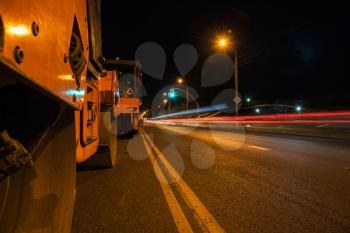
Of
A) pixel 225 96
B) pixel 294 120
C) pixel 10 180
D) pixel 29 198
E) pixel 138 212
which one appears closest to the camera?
pixel 10 180

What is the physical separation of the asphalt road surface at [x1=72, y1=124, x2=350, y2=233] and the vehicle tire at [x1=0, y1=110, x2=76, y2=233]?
130 cm

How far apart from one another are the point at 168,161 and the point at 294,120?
723 inches

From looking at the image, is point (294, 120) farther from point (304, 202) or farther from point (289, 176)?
point (304, 202)

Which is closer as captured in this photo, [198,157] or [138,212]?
[138,212]

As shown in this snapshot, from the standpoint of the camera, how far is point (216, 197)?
16.1 feet

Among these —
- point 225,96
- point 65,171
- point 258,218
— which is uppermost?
point 225,96

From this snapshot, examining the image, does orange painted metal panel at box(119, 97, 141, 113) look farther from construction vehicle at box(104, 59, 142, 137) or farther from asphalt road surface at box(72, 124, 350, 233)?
asphalt road surface at box(72, 124, 350, 233)

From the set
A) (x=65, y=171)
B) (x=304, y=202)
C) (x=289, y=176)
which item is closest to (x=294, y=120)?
(x=289, y=176)

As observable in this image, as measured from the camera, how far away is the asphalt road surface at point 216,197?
12.1 ft

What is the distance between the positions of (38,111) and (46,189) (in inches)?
25.1

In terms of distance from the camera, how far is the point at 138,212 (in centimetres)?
420

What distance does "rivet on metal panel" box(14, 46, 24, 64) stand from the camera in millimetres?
1319

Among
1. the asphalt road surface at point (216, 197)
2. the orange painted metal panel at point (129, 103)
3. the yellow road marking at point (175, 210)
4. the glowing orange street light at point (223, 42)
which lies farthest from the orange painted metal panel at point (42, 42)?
the glowing orange street light at point (223, 42)

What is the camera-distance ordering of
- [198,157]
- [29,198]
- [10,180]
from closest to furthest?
1. [10,180]
2. [29,198]
3. [198,157]
